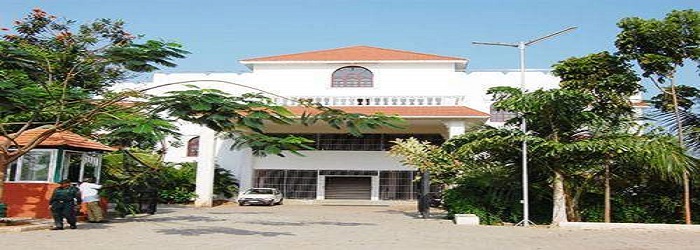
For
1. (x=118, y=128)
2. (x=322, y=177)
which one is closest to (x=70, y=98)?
(x=118, y=128)

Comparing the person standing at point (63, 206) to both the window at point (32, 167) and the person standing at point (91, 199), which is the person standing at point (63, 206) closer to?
the person standing at point (91, 199)

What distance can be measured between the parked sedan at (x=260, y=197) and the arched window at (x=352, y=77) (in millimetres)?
6752

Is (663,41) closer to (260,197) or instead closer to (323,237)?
(323,237)

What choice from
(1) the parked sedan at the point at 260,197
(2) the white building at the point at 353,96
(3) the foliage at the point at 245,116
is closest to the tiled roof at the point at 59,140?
(3) the foliage at the point at 245,116

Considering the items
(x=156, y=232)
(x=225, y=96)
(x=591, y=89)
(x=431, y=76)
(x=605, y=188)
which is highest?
(x=431, y=76)

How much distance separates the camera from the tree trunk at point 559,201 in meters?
15.6

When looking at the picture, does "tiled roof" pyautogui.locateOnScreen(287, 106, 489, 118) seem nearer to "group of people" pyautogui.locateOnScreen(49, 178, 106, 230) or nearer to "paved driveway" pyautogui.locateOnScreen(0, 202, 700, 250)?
"paved driveway" pyautogui.locateOnScreen(0, 202, 700, 250)

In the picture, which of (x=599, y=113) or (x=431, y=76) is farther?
(x=431, y=76)

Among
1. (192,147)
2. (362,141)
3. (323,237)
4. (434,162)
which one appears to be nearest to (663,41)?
(434,162)

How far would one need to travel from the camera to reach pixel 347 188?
102ft

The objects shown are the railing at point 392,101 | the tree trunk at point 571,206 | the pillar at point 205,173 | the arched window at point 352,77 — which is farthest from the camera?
the arched window at point 352,77

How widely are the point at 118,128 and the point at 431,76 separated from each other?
2158 centimetres

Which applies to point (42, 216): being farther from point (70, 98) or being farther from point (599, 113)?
point (599, 113)

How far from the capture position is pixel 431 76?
31.2 metres
